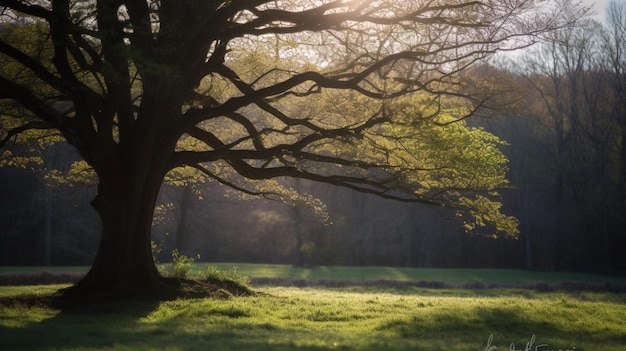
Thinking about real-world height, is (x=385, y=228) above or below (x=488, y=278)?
above

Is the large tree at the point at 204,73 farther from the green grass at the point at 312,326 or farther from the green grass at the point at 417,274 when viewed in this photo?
the green grass at the point at 417,274

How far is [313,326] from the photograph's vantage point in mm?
12047

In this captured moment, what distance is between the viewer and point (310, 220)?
160 feet

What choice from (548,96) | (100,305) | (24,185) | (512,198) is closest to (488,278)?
(512,198)

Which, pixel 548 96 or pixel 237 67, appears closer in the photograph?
pixel 237 67

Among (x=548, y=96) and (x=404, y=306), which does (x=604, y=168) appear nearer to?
(x=548, y=96)

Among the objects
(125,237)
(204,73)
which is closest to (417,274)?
(204,73)

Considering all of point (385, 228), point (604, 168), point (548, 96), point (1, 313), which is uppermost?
point (548, 96)

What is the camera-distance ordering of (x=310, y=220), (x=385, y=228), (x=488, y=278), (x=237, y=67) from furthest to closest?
(x=385, y=228) → (x=310, y=220) → (x=488, y=278) → (x=237, y=67)

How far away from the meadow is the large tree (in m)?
2.31

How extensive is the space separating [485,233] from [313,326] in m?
37.6

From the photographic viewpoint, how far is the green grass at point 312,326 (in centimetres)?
938

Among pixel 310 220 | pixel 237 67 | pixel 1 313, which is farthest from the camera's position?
pixel 310 220

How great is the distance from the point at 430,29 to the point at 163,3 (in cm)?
601
